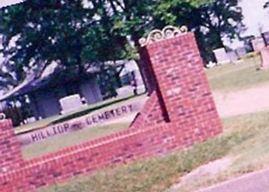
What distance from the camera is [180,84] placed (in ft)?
35.1

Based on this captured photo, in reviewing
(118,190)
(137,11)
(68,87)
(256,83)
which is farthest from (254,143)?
(68,87)

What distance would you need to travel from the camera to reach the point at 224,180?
26.2 ft

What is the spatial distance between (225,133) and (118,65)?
159 ft

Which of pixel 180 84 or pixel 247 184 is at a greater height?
pixel 180 84

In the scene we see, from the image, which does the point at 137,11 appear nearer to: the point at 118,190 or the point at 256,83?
the point at 256,83

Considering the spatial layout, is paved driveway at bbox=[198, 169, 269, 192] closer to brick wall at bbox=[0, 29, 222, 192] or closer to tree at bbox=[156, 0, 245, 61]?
brick wall at bbox=[0, 29, 222, 192]

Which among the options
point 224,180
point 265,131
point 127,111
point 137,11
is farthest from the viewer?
point 137,11

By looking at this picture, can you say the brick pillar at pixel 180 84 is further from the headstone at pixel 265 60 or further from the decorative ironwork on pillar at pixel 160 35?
the headstone at pixel 265 60

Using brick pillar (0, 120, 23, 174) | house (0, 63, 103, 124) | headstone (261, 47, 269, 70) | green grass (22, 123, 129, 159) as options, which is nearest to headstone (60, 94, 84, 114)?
house (0, 63, 103, 124)

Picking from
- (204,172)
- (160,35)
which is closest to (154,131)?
(160,35)

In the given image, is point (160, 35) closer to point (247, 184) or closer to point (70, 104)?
point (247, 184)

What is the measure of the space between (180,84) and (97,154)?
1.86m

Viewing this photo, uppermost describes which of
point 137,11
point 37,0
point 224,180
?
point 37,0

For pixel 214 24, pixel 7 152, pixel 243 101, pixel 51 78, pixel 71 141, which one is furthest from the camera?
pixel 214 24
